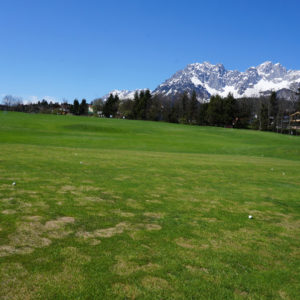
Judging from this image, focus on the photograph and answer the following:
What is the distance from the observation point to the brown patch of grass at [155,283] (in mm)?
3617

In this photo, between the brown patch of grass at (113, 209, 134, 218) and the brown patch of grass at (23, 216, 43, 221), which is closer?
the brown patch of grass at (23, 216, 43, 221)

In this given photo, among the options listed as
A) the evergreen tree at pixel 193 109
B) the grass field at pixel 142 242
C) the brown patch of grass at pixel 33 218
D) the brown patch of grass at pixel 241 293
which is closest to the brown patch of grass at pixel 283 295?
the grass field at pixel 142 242

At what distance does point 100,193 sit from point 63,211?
2.10 metres

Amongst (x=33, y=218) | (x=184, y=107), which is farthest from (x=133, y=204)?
(x=184, y=107)

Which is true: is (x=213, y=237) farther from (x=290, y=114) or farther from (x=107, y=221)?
(x=290, y=114)

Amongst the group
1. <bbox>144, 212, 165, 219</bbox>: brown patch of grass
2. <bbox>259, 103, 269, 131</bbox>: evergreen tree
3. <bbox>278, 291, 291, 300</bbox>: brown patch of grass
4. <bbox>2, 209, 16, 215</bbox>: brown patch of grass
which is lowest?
<bbox>144, 212, 165, 219</bbox>: brown patch of grass

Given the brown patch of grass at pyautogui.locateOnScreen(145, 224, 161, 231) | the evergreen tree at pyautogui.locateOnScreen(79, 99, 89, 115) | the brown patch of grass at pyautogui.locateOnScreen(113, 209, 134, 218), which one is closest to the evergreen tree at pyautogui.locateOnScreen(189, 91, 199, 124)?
the evergreen tree at pyautogui.locateOnScreen(79, 99, 89, 115)

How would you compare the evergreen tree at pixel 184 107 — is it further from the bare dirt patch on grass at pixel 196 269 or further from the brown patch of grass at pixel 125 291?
the brown patch of grass at pixel 125 291

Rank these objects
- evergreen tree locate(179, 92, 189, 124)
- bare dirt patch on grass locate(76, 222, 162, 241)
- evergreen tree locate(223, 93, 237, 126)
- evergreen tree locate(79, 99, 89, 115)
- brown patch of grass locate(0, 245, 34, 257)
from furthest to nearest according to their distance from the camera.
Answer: evergreen tree locate(79, 99, 89, 115), evergreen tree locate(179, 92, 189, 124), evergreen tree locate(223, 93, 237, 126), bare dirt patch on grass locate(76, 222, 162, 241), brown patch of grass locate(0, 245, 34, 257)

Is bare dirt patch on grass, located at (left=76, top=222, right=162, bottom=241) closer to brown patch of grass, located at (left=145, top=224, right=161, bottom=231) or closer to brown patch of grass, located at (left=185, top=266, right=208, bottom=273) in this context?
brown patch of grass, located at (left=145, top=224, right=161, bottom=231)

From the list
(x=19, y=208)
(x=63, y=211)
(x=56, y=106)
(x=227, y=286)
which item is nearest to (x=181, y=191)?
(x=63, y=211)

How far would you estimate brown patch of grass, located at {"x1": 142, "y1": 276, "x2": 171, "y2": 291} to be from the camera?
3617 millimetres

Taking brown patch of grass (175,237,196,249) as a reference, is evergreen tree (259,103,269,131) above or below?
above

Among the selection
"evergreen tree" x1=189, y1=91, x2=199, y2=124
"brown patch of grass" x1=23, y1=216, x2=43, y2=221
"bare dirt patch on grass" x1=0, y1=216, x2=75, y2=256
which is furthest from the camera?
"evergreen tree" x1=189, y1=91, x2=199, y2=124
